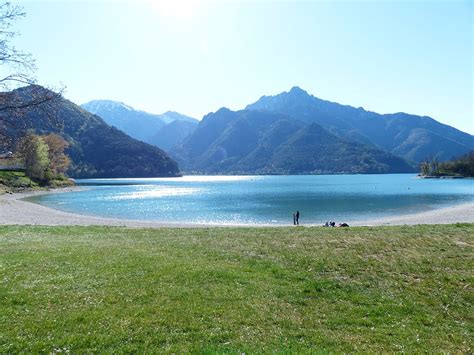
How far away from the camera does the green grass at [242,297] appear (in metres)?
11.0

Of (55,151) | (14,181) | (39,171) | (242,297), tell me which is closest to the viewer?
(242,297)

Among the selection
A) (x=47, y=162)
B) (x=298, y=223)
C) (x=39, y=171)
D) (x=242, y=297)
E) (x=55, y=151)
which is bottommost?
(x=298, y=223)

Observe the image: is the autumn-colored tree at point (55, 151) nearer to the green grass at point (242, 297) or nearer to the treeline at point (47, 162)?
the treeline at point (47, 162)

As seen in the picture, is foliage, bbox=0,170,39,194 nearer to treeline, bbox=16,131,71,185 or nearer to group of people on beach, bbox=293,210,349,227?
treeline, bbox=16,131,71,185

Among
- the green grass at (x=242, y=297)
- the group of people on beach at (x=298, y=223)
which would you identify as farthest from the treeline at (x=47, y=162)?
the green grass at (x=242, y=297)

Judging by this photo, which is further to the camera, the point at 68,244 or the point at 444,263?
the point at 68,244

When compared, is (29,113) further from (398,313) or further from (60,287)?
(398,313)

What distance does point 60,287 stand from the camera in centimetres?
1535

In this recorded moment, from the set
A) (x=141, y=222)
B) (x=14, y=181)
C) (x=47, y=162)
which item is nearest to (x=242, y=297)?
(x=141, y=222)

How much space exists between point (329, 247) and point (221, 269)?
851 centimetres

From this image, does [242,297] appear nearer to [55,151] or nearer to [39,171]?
[39,171]

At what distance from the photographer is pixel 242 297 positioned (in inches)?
574

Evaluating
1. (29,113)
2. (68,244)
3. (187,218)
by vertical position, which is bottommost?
(187,218)

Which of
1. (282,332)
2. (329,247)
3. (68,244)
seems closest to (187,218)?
(68,244)
